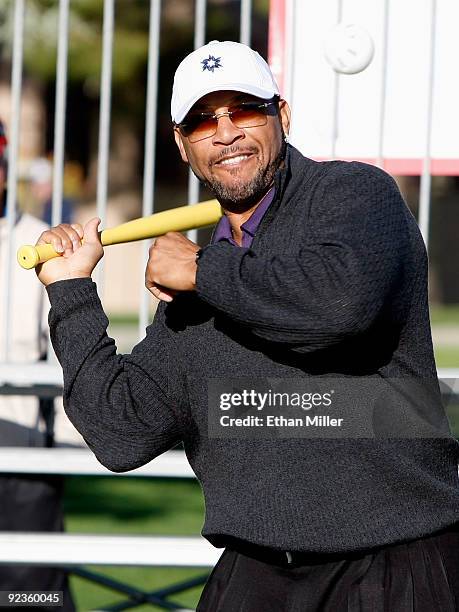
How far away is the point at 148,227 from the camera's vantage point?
2.62 m

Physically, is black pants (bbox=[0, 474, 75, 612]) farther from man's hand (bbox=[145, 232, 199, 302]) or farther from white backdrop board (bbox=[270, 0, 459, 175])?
man's hand (bbox=[145, 232, 199, 302])

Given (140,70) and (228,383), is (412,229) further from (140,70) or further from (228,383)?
(140,70)

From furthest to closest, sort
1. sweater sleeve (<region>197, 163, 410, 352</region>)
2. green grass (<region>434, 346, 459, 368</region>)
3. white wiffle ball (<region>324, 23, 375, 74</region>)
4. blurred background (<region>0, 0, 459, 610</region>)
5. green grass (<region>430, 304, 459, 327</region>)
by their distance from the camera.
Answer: green grass (<region>430, 304, 459, 327</region>), green grass (<region>434, 346, 459, 368</region>), blurred background (<region>0, 0, 459, 610</region>), white wiffle ball (<region>324, 23, 375, 74</region>), sweater sleeve (<region>197, 163, 410, 352</region>)

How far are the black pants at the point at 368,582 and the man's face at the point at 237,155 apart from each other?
709 mm

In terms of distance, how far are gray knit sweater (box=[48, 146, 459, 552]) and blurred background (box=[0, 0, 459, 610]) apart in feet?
3.47

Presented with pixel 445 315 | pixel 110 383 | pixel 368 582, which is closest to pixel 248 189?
pixel 110 383

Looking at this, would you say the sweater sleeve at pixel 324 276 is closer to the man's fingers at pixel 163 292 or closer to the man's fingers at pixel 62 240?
the man's fingers at pixel 163 292

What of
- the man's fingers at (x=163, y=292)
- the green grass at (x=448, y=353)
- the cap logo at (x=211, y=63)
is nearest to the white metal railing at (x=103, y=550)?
the man's fingers at (x=163, y=292)

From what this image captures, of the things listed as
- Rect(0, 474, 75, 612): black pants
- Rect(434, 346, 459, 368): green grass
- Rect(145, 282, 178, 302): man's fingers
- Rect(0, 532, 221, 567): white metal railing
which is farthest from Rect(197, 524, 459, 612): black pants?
Rect(434, 346, 459, 368): green grass

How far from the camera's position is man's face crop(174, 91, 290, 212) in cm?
247

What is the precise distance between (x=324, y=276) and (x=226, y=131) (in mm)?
437

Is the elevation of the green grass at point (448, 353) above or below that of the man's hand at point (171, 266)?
below

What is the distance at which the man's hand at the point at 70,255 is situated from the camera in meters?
2.57

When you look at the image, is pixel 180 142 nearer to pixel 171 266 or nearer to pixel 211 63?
pixel 211 63
